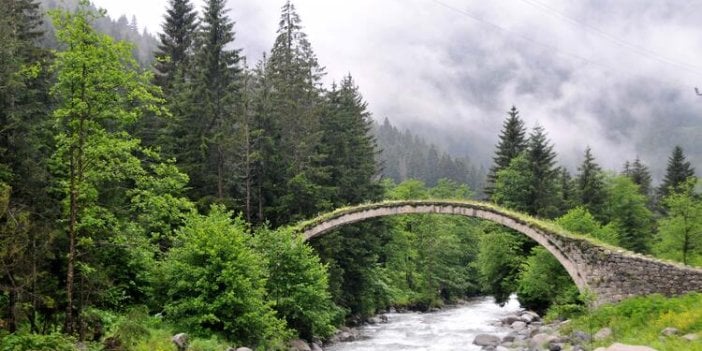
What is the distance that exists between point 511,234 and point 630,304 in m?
14.5

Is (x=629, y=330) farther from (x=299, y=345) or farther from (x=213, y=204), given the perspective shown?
(x=213, y=204)

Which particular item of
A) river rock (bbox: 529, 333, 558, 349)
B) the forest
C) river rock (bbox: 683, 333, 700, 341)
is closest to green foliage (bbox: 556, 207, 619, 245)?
the forest

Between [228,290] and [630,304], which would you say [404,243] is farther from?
[228,290]

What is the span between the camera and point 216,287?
17.4 m

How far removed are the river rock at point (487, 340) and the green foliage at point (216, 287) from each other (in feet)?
33.9

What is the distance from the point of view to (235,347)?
17.6 meters

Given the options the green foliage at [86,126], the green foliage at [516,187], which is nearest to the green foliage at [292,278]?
the green foliage at [86,126]

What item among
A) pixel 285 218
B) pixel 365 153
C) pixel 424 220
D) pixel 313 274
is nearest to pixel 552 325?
pixel 313 274

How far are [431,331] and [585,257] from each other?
1005 centimetres

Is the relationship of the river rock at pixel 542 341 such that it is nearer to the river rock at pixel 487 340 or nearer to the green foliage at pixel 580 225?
the river rock at pixel 487 340

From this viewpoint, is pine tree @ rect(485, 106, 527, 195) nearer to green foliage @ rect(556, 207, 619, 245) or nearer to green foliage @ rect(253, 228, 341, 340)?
green foliage @ rect(556, 207, 619, 245)

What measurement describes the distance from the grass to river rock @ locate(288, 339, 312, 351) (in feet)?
34.1

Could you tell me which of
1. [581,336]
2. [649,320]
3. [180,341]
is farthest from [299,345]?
[649,320]

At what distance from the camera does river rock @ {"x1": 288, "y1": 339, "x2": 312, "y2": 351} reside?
21.4 m
